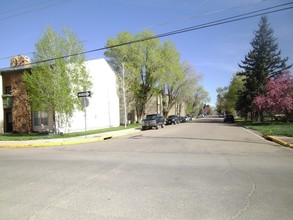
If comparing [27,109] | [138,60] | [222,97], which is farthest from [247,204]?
[222,97]

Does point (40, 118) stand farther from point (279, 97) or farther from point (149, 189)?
point (279, 97)

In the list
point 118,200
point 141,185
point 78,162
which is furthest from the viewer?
point 78,162

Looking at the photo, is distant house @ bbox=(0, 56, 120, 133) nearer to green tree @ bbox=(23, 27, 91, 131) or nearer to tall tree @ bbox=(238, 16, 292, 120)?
green tree @ bbox=(23, 27, 91, 131)

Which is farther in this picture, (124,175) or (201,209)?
(124,175)

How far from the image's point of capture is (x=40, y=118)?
80.4 feet

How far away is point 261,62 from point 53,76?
108 ft

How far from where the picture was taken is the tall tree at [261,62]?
37.6 metres

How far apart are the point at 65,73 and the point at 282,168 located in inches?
702

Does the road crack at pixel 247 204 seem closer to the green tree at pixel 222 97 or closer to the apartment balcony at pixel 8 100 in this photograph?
the apartment balcony at pixel 8 100

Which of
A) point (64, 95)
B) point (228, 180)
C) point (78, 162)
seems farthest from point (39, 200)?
point (64, 95)

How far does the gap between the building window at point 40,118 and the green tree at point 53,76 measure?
170 inches

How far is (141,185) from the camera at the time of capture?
5582 millimetres

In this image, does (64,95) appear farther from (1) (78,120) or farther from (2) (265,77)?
(2) (265,77)

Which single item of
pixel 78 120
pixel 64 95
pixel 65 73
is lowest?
pixel 78 120
